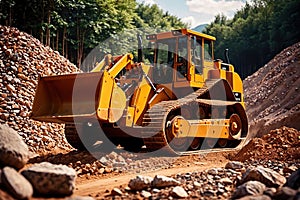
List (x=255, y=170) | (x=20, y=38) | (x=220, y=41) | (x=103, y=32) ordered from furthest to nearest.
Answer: (x=220, y=41), (x=103, y=32), (x=20, y=38), (x=255, y=170)

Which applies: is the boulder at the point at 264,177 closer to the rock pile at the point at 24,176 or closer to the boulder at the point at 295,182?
the boulder at the point at 295,182

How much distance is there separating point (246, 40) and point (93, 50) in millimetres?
21512

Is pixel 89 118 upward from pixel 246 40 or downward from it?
downward

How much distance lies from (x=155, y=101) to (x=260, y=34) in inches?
1257

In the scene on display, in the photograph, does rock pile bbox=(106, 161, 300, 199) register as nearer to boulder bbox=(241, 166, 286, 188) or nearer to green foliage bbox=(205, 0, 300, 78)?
boulder bbox=(241, 166, 286, 188)

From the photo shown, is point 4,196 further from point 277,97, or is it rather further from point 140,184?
point 277,97

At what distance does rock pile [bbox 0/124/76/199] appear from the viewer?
4.24m

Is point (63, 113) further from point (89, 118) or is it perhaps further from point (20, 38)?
point (20, 38)

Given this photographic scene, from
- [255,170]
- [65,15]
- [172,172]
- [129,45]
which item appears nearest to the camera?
[255,170]

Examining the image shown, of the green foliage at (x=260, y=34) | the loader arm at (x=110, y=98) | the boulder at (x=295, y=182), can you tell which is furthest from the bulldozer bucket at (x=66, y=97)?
the green foliage at (x=260, y=34)

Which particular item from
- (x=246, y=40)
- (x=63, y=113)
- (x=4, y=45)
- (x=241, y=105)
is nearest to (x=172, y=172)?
(x=63, y=113)

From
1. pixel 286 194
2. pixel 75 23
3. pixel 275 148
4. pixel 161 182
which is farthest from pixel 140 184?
pixel 75 23

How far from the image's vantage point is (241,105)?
11.8 m

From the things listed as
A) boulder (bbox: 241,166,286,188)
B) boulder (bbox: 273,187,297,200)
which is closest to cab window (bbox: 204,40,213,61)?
boulder (bbox: 241,166,286,188)
